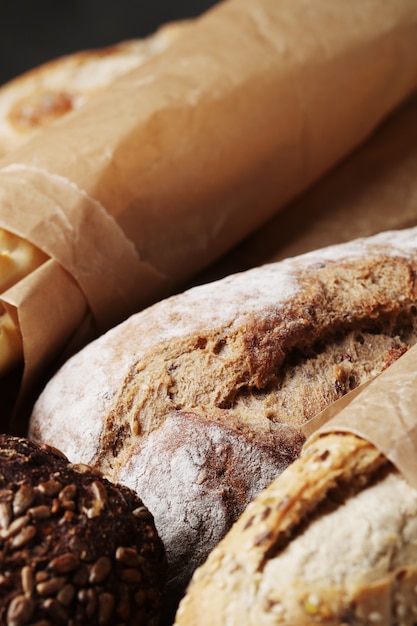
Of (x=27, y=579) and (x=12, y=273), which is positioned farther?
(x=12, y=273)

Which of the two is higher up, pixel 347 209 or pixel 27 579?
pixel 27 579

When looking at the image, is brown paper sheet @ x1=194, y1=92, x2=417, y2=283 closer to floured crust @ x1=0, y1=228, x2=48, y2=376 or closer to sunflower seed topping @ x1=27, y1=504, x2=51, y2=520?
floured crust @ x1=0, y1=228, x2=48, y2=376

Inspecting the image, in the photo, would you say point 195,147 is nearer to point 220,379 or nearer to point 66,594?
point 220,379

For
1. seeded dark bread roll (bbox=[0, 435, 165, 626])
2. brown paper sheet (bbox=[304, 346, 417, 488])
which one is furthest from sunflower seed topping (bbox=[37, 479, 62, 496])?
brown paper sheet (bbox=[304, 346, 417, 488])

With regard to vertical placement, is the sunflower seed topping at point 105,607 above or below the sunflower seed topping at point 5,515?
below

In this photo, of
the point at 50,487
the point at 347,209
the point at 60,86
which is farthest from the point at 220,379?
the point at 60,86

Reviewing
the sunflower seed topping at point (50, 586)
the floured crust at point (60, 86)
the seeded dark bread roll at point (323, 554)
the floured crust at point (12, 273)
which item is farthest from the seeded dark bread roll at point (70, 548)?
the floured crust at point (60, 86)

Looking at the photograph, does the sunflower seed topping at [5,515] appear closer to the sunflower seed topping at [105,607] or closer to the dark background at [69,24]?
the sunflower seed topping at [105,607]
